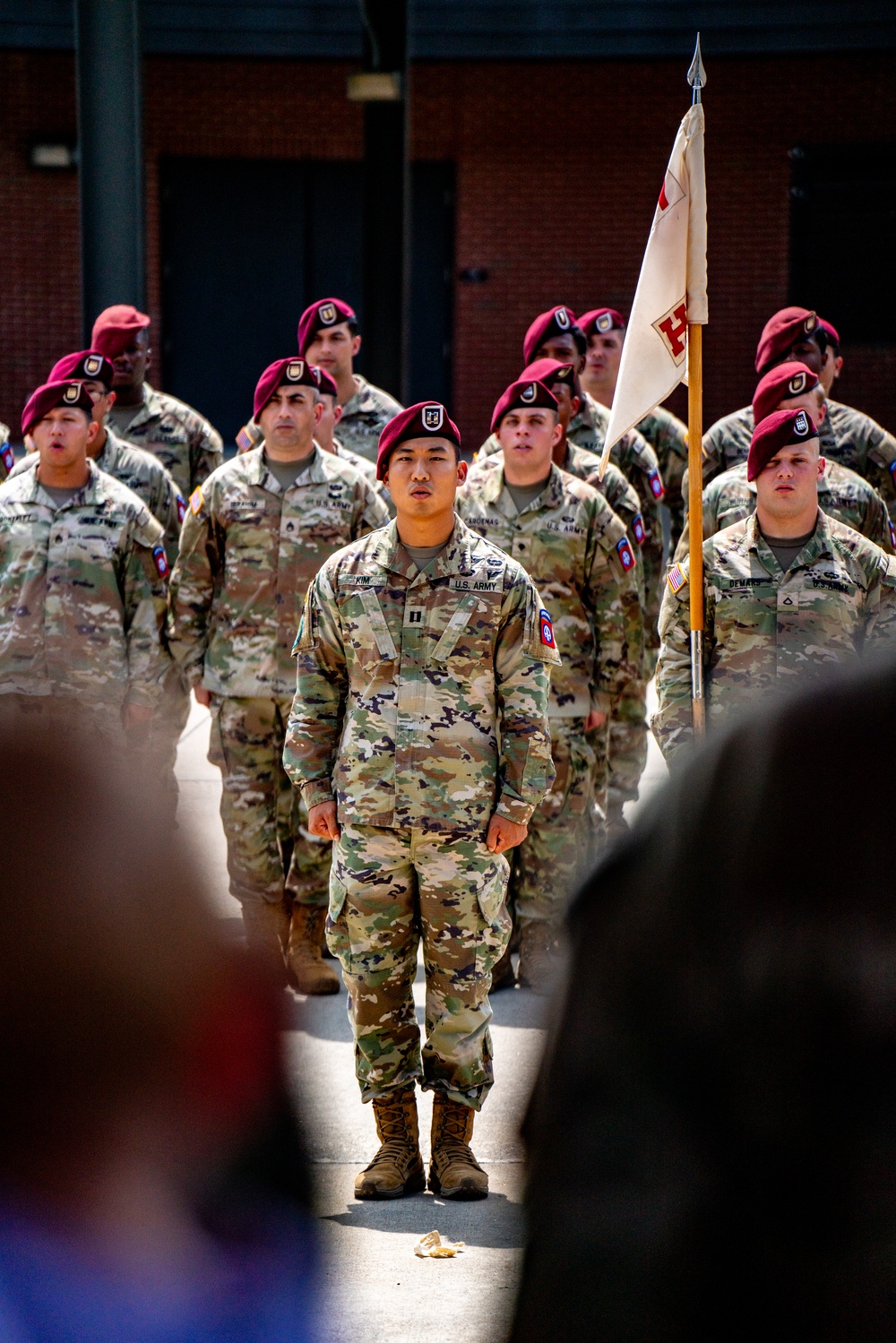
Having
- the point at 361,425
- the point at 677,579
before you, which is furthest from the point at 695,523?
the point at 361,425

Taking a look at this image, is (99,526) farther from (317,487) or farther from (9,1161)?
(9,1161)

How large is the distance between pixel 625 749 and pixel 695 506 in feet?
8.28

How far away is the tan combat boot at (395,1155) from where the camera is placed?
4.45 meters

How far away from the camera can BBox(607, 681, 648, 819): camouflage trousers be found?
23.6ft

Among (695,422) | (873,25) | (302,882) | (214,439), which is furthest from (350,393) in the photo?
(873,25)

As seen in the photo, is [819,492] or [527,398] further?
[819,492]

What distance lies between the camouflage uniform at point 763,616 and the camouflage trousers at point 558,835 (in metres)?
0.91

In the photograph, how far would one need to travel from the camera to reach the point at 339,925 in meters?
4.43

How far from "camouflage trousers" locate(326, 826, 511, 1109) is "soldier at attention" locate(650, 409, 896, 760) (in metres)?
1.06

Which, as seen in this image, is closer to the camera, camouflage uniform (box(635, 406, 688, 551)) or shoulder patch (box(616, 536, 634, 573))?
shoulder patch (box(616, 536, 634, 573))

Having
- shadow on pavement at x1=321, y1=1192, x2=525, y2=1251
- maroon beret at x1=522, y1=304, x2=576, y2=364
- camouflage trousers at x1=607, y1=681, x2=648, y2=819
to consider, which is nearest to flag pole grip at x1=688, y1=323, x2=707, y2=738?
shadow on pavement at x1=321, y1=1192, x2=525, y2=1251

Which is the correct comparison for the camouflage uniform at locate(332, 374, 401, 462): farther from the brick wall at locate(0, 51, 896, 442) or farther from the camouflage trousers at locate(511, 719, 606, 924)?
the brick wall at locate(0, 51, 896, 442)

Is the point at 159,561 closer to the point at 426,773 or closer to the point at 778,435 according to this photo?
the point at 426,773

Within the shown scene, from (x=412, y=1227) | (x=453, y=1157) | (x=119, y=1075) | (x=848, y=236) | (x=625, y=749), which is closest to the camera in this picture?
(x=119, y=1075)
